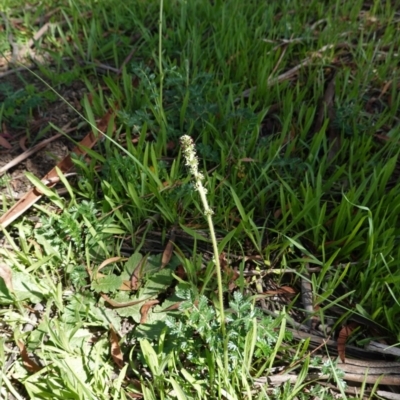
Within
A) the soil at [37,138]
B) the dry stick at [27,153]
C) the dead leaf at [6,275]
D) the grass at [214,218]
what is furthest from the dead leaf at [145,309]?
the dry stick at [27,153]

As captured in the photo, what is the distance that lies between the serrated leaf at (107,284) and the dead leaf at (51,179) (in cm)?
42

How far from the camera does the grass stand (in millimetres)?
1384

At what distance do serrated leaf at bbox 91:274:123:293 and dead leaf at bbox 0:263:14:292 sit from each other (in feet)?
0.85

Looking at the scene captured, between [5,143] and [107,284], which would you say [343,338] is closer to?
[107,284]

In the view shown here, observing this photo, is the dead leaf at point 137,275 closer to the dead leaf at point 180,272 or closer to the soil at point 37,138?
the dead leaf at point 180,272

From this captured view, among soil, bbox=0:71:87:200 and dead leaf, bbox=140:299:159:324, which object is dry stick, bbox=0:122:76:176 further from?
dead leaf, bbox=140:299:159:324

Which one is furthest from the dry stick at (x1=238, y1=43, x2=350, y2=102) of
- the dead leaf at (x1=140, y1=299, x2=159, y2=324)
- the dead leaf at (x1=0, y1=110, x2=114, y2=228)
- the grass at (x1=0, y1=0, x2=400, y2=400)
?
the dead leaf at (x1=140, y1=299, x2=159, y2=324)

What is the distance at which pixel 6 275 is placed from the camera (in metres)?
1.56

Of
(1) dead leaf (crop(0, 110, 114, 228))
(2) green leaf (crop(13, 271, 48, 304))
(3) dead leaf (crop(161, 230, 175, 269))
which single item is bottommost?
(3) dead leaf (crop(161, 230, 175, 269))

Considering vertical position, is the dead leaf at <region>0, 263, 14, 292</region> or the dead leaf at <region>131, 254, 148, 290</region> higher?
the dead leaf at <region>0, 263, 14, 292</region>

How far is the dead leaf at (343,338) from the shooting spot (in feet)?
4.75

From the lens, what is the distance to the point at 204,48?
2334mm

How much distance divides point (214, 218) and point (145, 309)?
1.33ft

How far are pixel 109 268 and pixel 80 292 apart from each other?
13 cm
